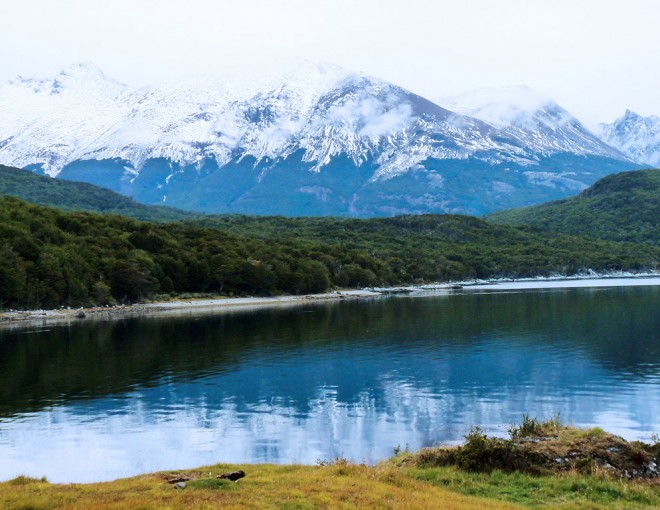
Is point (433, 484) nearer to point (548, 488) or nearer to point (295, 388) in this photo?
point (548, 488)

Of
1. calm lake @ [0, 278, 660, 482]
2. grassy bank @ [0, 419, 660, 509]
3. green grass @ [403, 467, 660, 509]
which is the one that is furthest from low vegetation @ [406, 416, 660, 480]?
calm lake @ [0, 278, 660, 482]

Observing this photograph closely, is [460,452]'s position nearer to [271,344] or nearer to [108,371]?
[108,371]

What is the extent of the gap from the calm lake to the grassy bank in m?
7.13

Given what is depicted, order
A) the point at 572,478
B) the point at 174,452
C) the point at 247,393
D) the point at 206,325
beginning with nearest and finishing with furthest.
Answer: the point at 572,478
the point at 174,452
the point at 247,393
the point at 206,325

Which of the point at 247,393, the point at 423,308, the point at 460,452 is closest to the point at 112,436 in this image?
the point at 247,393

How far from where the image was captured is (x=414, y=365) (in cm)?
6594

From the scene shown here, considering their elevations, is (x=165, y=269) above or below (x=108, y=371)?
above

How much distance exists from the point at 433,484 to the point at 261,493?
22.1 feet

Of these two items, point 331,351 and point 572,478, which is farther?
point 331,351

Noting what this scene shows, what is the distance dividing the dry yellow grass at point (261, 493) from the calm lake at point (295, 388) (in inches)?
311

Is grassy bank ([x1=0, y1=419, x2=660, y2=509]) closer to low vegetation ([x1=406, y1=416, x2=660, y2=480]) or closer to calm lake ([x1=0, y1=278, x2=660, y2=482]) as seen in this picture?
low vegetation ([x1=406, y1=416, x2=660, y2=480])

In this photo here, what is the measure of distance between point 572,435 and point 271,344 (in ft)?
189

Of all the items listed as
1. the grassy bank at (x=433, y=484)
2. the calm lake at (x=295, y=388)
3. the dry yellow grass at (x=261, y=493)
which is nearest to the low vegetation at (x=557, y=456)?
the grassy bank at (x=433, y=484)

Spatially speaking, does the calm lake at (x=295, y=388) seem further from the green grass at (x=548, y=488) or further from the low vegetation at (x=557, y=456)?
the green grass at (x=548, y=488)
